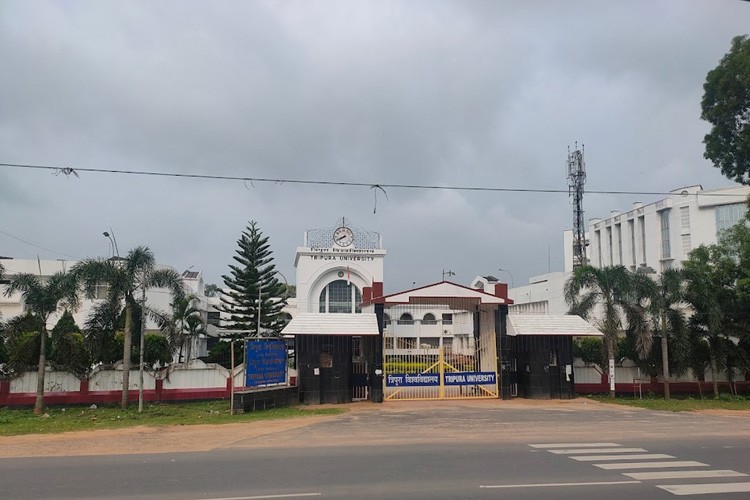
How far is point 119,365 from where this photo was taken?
69.4 feet

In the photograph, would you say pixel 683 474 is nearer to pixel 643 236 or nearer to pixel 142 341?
pixel 142 341

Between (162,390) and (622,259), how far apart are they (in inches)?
1866

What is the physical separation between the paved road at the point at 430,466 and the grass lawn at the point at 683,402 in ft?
16.5

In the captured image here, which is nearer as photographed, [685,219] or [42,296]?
[42,296]

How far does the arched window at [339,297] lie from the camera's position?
40469 millimetres

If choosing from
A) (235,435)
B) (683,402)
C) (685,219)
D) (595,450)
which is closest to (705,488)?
(595,450)

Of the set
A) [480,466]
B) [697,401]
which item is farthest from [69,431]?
[697,401]

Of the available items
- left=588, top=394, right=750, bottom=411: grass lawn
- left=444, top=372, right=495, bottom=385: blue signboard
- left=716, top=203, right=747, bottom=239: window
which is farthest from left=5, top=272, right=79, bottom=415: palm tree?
left=716, top=203, right=747, bottom=239: window

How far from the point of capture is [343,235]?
40.5 m

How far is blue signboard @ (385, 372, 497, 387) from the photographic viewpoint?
66.9 ft

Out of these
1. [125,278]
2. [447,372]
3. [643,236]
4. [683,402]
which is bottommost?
[683,402]

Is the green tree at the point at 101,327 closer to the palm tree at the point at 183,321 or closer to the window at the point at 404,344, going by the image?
the palm tree at the point at 183,321

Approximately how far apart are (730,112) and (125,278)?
2097 centimetres

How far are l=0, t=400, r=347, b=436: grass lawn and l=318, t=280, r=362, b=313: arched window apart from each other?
772 inches
